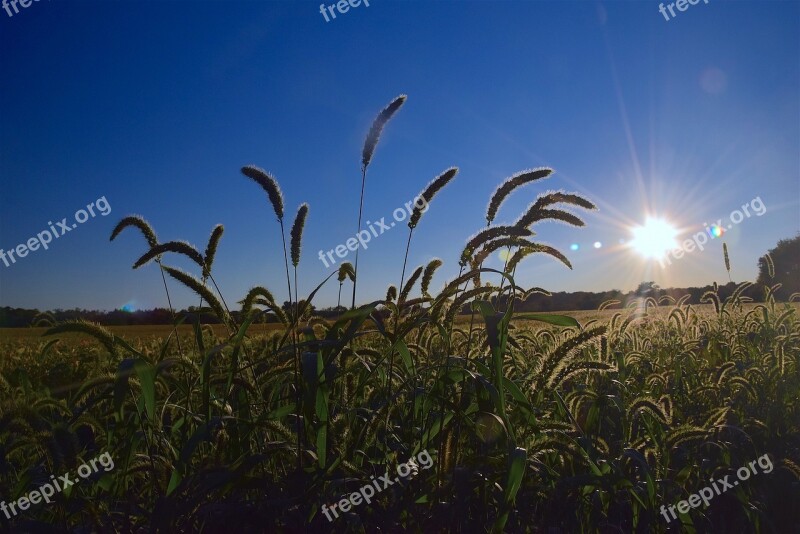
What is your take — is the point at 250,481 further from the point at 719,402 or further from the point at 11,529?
the point at 719,402

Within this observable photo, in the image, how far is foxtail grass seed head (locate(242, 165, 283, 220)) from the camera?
2.86m

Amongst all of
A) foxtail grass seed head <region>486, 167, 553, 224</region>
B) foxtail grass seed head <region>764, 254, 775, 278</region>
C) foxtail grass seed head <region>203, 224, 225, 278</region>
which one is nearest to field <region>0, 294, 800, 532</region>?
foxtail grass seed head <region>203, 224, 225, 278</region>

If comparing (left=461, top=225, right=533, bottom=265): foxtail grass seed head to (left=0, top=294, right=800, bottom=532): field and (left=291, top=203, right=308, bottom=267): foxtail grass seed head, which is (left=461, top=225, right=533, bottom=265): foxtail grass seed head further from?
(left=291, top=203, right=308, bottom=267): foxtail grass seed head

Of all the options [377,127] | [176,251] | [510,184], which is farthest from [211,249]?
[510,184]

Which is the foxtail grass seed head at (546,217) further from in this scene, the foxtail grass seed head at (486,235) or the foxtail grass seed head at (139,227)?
the foxtail grass seed head at (139,227)

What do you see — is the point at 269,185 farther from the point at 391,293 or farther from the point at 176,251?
the point at 391,293

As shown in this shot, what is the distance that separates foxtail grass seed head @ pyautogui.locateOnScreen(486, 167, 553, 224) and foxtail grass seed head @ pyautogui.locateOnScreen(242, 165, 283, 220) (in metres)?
1.12

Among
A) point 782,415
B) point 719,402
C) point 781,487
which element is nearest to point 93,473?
point 781,487

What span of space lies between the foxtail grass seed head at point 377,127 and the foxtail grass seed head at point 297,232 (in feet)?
1.41

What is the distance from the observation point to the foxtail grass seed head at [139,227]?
300cm

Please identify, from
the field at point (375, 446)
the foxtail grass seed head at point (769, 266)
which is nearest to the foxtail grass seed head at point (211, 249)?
the field at point (375, 446)

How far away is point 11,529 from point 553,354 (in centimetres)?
244

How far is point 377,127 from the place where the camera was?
124 inches

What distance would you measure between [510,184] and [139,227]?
2.06m
